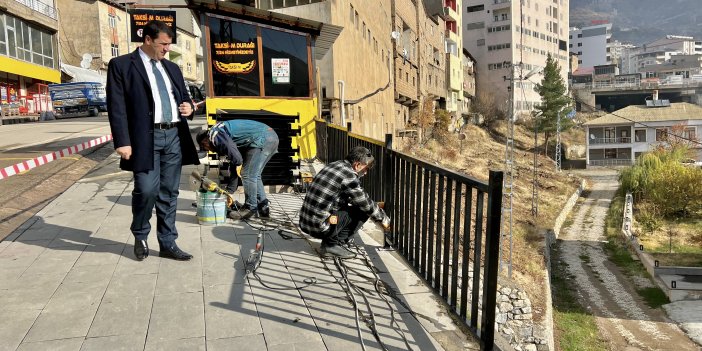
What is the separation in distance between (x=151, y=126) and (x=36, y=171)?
7.61 metres

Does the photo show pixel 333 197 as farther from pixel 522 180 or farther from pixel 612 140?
pixel 612 140

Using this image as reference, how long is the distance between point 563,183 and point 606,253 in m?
20.6

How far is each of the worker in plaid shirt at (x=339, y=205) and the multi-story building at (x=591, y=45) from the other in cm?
17397

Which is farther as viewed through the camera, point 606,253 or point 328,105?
point 606,253

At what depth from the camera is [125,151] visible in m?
4.37

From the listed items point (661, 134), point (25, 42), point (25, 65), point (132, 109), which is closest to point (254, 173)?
point (132, 109)

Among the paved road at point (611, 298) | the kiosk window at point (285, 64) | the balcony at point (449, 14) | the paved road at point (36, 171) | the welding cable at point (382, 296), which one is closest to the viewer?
the welding cable at point (382, 296)

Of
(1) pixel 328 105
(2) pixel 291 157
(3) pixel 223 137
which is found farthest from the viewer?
(1) pixel 328 105

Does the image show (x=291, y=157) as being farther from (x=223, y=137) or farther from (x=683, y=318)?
(x=683, y=318)

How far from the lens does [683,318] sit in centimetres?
2308

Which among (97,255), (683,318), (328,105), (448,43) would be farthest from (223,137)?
(448,43)

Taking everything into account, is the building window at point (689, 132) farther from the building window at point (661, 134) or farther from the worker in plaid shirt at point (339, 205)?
the worker in plaid shirt at point (339, 205)

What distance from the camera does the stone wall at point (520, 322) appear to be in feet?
58.2

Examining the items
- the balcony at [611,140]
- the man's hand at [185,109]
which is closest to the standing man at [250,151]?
the man's hand at [185,109]
